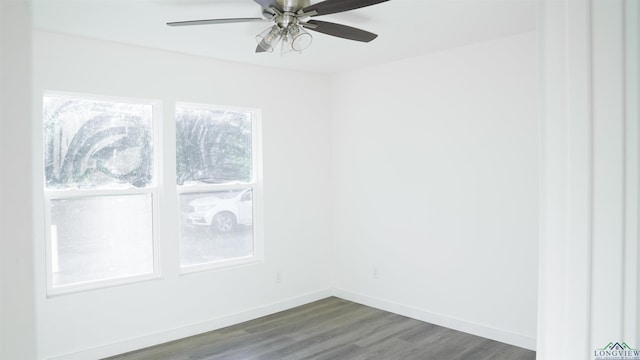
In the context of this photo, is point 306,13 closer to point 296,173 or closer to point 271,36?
point 271,36

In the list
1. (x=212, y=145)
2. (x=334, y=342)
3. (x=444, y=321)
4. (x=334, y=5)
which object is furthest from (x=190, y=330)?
(x=334, y=5)

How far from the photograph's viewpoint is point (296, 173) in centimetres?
485

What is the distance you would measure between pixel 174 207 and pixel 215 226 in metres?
0.52

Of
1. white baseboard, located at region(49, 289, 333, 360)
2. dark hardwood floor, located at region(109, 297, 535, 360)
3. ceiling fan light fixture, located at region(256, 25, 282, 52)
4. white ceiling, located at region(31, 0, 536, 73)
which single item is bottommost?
dark hardwood floor, located at region(109, 297, 535, 360)

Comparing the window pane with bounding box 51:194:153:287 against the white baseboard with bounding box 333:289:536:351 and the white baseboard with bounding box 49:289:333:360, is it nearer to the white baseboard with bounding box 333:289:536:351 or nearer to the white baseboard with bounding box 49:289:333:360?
the white baseboard with bounding box 49:289:333:360

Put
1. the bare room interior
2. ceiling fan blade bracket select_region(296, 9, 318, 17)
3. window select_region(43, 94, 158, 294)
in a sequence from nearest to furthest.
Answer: ceiling fan blade bracket select_region(296, 9, 318, 17)
the bare room interior
window select_region(43, 94, 158, 294)

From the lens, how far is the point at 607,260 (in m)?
0.48

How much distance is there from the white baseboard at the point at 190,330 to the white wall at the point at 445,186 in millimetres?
599

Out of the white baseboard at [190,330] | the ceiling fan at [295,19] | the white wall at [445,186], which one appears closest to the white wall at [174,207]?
the white baseboard at [190,330]

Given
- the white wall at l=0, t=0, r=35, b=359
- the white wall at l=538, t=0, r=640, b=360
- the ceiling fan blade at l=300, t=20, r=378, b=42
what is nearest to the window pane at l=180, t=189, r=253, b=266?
the ceiling fan blade at l=300, t=20, r=378, b=42

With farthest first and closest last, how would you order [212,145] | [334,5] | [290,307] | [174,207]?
[290,307] → [212,145] → [174,207] → [334,5]

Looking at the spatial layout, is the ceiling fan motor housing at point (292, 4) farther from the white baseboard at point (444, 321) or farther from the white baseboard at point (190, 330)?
the white baseboard at point (444, 321)

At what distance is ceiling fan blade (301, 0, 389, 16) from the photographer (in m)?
2.18

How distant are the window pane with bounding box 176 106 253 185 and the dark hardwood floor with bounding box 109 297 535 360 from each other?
1.49m
